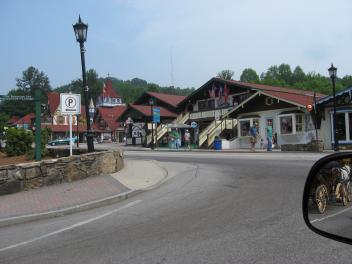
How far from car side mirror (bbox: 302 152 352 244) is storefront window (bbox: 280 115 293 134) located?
3367 cm

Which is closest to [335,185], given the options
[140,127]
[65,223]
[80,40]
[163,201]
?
[65,223]

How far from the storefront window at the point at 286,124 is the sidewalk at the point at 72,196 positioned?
21910 millimetres

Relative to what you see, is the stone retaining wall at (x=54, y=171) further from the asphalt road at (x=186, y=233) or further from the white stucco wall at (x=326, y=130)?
the white stucco wall at (x=326, y=130)

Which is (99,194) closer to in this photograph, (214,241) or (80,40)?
(214,241)

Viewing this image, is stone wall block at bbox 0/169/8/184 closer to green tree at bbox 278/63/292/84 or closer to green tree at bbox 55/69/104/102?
green tree at bbox 278/63/292/84

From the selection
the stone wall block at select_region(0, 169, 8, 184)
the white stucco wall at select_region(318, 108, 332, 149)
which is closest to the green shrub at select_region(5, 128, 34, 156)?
the stone wall block at select_region(0, 169, 8, 184)

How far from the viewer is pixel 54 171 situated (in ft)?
43.8

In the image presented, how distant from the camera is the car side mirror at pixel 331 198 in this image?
2.29m

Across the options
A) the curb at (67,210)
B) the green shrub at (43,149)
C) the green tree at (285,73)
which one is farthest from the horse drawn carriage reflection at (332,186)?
the green tree at (285,73)

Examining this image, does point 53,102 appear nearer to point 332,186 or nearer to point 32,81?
point 32,81

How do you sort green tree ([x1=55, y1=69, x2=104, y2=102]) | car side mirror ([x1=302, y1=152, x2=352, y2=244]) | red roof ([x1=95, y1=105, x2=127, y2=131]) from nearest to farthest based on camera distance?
car side mirror ([x1=302, y1=152, x2=352, y2=244]) → red roof ([x1=95, y1=105, x2=127, y2=131]) → green tree ([x1=55, y1=69, x2=104, y2=102])

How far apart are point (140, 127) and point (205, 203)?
45.6 meters

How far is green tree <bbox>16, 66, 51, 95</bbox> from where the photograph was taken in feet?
504

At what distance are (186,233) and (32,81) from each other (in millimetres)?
156525
